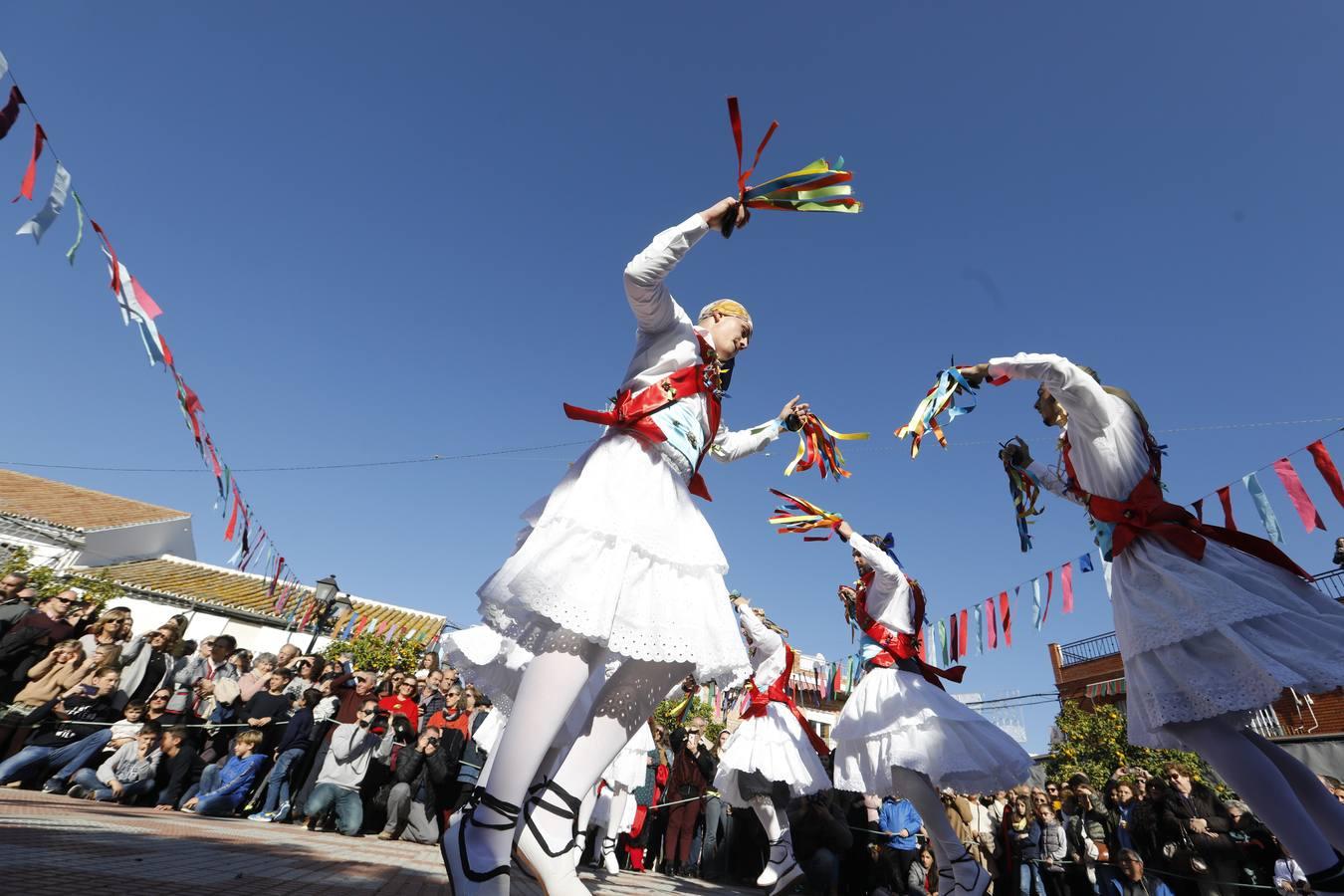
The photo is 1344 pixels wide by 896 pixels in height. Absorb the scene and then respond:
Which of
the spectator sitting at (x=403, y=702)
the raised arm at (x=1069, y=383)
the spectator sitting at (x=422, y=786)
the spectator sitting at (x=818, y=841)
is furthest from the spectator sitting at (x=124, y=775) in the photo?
the raised arm at (x=1069, y=383)

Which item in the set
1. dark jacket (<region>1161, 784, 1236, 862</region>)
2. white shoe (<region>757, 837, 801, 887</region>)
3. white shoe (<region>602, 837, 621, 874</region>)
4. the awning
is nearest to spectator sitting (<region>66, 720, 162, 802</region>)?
white shoe (<region>602, 837, 621, 874</region>)

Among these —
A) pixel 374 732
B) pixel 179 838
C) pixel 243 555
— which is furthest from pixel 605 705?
pixel 243 555

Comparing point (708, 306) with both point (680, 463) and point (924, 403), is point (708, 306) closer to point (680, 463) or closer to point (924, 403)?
point (680, 463)

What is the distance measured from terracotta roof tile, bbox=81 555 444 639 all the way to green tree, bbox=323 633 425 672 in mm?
1076

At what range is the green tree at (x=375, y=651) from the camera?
2314 cm

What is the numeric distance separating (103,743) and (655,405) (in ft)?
25.5

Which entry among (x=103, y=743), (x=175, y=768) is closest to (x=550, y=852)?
(x=175, y=768)

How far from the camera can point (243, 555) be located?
473 inches

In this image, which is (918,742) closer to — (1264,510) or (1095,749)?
(1264,510)

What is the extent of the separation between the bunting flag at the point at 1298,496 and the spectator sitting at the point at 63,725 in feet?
39.4

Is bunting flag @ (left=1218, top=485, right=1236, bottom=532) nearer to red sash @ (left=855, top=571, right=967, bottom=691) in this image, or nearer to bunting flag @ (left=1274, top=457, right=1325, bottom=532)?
bunting flag @ (left=1274, top=457, right=1325, bottom=532)

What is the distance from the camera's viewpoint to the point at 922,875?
7.03 metres

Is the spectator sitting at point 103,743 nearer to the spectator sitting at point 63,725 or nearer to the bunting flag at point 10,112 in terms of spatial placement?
the spectator sitting at point 63,725

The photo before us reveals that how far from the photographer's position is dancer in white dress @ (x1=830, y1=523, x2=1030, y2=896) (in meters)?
3.58
